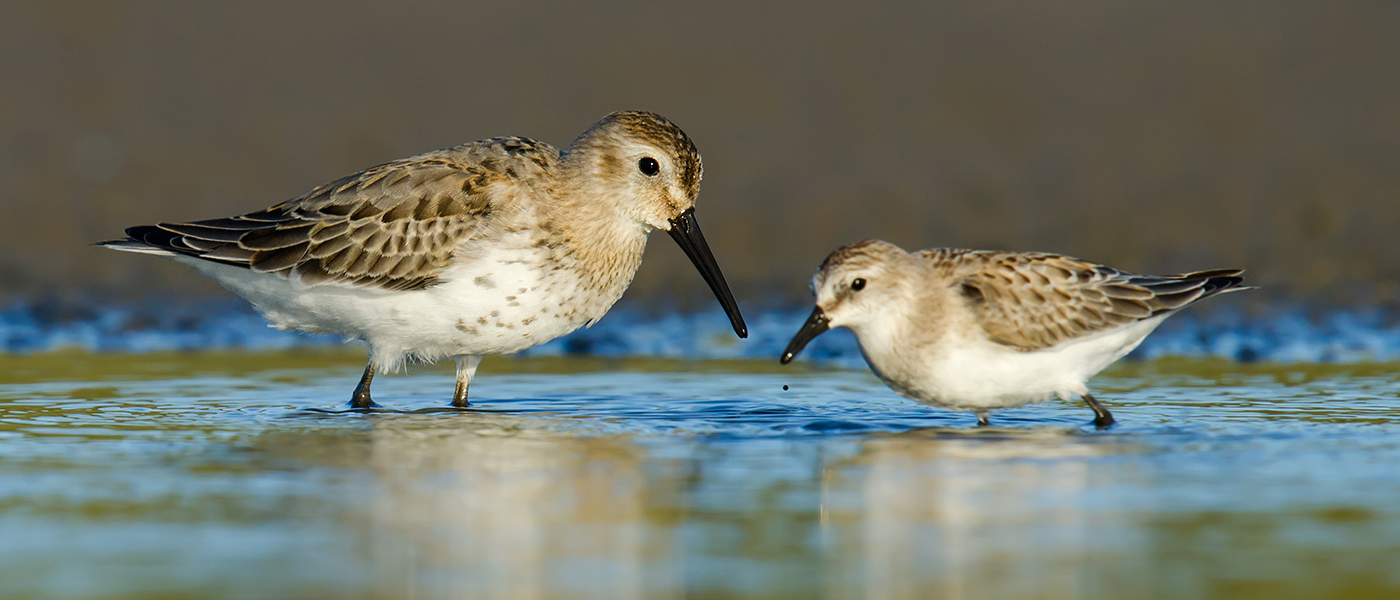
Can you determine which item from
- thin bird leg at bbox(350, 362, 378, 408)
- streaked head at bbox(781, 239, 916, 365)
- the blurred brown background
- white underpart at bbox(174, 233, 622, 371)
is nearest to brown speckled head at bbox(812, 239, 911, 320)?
streaked head at bbox(781, 239, 916, 365)

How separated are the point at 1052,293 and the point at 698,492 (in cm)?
333

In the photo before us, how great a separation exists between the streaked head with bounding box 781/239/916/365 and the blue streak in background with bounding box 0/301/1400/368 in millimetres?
3962

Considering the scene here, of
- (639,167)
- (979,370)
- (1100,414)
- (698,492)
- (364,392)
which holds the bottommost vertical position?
(698,492)

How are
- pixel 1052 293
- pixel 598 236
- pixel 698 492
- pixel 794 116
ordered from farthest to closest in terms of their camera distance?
1. pixel 794 116
2. pixel 598 236
3. pixel 1052 293
4. pixel 698 492

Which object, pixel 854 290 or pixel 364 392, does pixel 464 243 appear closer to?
pixel 364 392

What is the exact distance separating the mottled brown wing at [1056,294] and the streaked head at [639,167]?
6.66ft

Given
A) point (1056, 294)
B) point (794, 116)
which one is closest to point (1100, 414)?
point (1056, 294)

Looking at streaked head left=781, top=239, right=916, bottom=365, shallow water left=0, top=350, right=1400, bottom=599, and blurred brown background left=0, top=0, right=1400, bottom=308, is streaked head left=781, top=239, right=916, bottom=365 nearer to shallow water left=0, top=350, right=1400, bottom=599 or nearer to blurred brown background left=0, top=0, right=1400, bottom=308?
shallow water left=0, top=350, right=1400, bottom=599

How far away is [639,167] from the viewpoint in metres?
11.4

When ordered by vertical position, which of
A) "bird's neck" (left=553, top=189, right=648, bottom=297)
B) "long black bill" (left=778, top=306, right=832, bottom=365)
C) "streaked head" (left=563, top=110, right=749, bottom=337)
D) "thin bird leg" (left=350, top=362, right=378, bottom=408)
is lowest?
"thin bird leg" (left=350, top=362, right=378, bottom=408)

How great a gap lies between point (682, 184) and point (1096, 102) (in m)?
13.6

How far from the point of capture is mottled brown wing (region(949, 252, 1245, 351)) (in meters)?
10.2

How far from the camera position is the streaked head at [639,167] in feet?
37.4

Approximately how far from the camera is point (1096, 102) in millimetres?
23641
